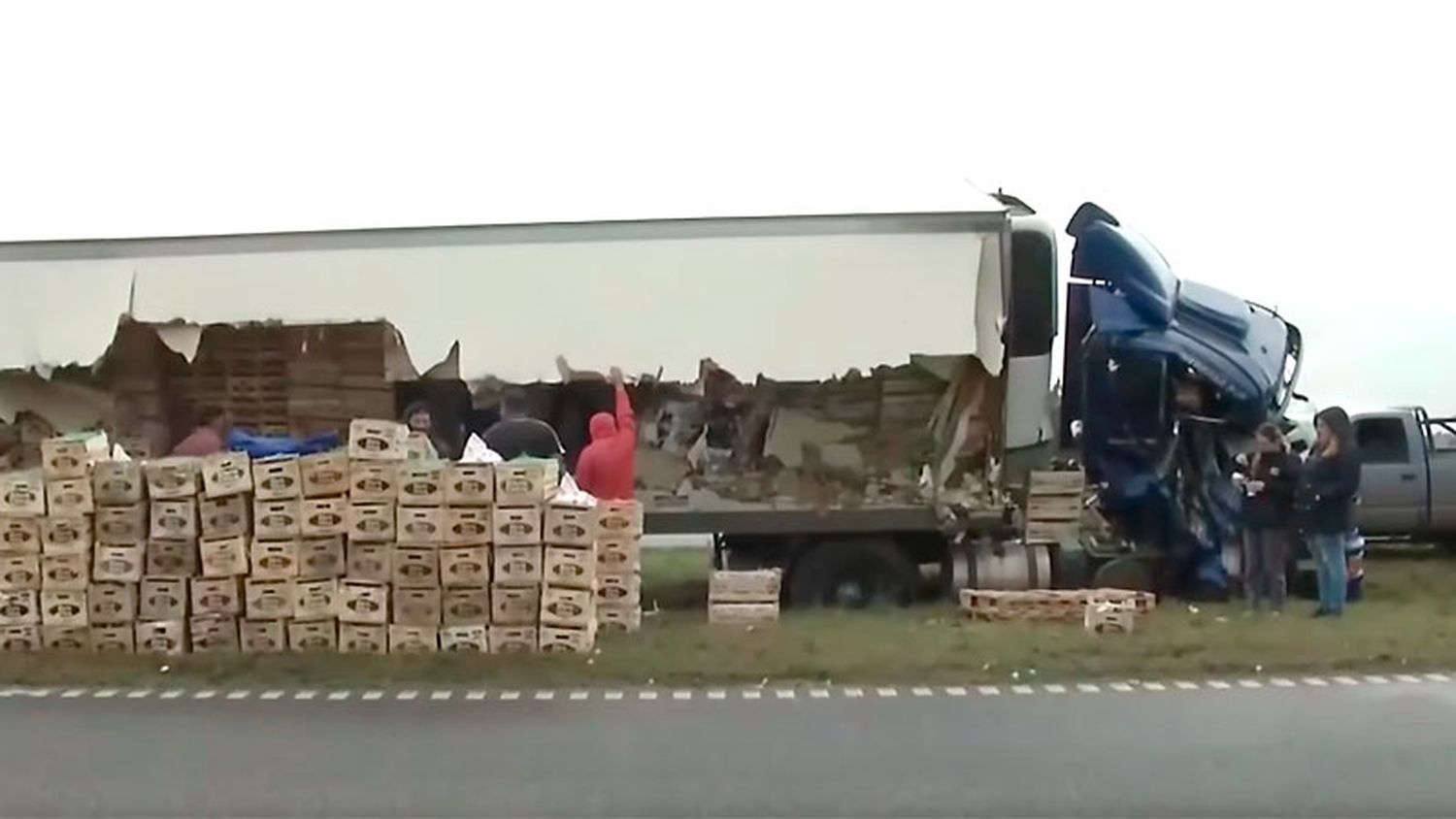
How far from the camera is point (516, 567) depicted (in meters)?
13.4

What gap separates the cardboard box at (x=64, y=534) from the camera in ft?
44.2

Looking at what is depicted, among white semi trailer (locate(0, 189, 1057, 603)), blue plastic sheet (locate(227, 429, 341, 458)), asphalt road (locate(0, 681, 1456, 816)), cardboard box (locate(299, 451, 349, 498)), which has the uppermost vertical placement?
white semi trailer (locate(0, 189, 1057, 603))

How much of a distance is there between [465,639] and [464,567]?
0.47m

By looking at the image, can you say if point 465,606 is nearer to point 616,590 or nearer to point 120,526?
point 616,590

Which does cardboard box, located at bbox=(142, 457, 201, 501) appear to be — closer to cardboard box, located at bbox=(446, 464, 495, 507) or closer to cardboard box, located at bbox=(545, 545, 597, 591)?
cardboard box, located at bbox=(446, 464, 495, 507)

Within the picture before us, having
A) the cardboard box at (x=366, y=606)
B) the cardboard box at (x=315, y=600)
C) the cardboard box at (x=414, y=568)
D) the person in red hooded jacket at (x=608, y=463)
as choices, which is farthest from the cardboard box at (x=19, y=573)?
the person in red hooded jacket at (x=608, y=463)

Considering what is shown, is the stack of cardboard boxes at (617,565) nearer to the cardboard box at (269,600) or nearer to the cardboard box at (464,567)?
the cardboard box at (464,567)

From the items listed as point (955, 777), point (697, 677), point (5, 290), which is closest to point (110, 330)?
point (5, 290)

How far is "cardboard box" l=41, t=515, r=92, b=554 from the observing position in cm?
1348

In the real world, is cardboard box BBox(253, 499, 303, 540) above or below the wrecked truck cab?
below

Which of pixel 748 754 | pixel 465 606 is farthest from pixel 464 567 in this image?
pixel 748 754

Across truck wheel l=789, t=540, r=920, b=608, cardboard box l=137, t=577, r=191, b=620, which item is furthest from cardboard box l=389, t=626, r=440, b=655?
truck wheel l=789, t=540, r=920, b=608

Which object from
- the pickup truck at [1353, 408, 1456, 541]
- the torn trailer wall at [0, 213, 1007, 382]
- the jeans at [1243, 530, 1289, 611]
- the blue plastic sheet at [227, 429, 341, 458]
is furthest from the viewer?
the pickup truck at [1353, 408, 1456, 541]

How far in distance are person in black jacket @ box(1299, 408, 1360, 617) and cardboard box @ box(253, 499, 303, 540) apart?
24.7 feet
